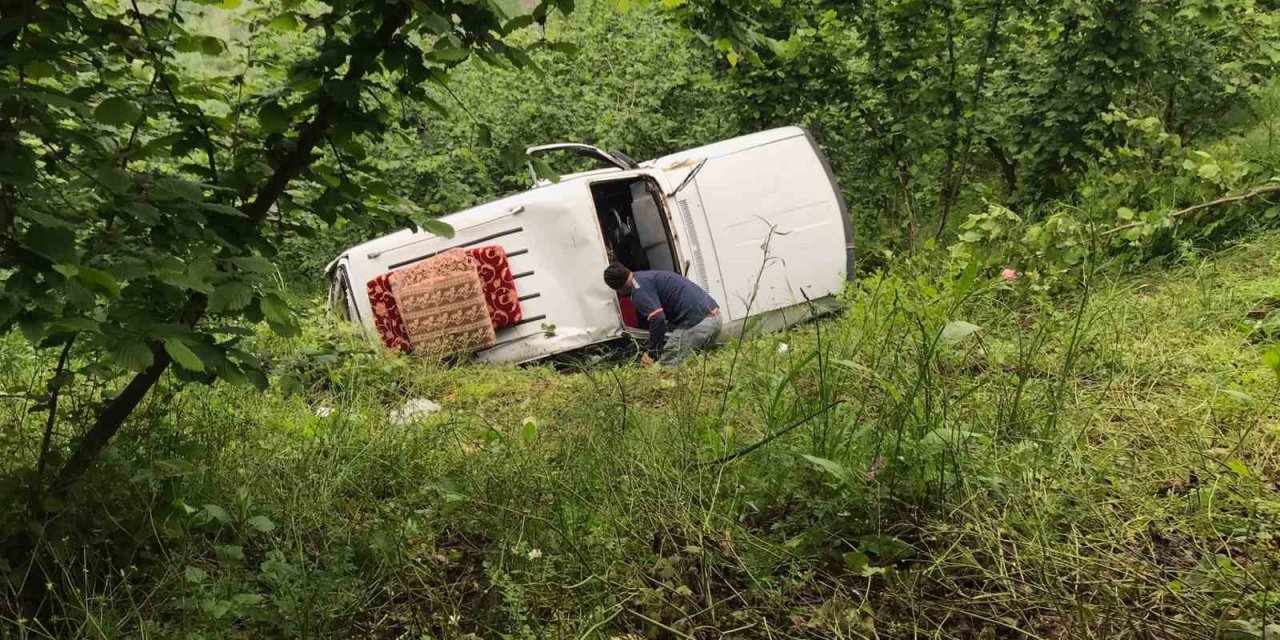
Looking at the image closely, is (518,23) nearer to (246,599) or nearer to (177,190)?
(177,190)

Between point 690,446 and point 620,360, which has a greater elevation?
point 690,446

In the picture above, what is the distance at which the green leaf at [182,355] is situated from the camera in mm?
1816

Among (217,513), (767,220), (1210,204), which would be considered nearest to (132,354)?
(217,513)

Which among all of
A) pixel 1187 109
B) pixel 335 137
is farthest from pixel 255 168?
pixel 1187 109

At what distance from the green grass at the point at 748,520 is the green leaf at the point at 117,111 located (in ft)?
2.87

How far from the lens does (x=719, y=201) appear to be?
6.70m

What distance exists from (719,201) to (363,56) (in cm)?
475

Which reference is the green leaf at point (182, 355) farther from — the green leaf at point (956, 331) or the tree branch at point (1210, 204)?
the tree branch at point (1210, 204)

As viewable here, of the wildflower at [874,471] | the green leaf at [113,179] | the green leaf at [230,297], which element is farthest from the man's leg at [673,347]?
the green leaf at [113,179]

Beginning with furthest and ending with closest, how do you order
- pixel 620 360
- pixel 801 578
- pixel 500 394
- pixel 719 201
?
pixel 719 201
pixel 620 360
pixel 500 394
pixel 801 578

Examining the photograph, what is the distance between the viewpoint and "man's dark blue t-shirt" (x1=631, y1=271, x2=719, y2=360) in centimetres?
638

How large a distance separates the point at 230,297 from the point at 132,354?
0.75ft

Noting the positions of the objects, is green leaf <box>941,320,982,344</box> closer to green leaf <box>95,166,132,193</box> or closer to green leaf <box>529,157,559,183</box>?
green leaf <box>529,157,559,183</box>

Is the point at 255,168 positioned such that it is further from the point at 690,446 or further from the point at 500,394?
the point at 500,394
